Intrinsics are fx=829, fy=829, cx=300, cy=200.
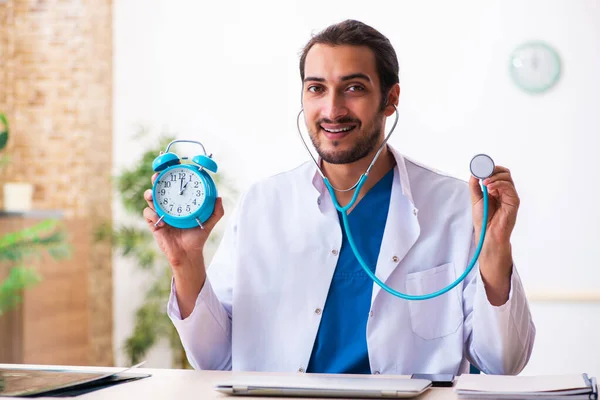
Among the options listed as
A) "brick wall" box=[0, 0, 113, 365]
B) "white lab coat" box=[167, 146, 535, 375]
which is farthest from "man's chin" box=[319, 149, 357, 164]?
"brick wall" box=[0, 0, 113, 365]

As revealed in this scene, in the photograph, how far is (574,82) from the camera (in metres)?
4.38

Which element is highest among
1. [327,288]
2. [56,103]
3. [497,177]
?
[56,103]

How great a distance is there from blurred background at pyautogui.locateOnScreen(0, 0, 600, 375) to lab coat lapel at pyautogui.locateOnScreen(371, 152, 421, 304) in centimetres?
248

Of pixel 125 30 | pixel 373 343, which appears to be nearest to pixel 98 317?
pixel 125 30

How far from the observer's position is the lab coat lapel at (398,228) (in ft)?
6.31

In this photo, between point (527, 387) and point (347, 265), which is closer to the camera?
point (527, 387)

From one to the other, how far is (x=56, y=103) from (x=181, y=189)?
11.2ft

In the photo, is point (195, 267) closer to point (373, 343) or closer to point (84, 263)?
point (373, 343)

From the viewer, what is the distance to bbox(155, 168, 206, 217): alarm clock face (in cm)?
171

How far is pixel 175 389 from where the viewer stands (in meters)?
1.43

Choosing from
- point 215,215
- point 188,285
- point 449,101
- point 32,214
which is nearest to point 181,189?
point 215,215

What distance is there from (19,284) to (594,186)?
298cm

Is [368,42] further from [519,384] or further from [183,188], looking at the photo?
[519,384]

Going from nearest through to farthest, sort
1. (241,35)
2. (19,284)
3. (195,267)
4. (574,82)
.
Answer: (195,267) < (19,284) < (574,82) < (241,35)
